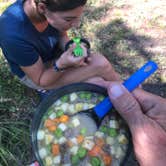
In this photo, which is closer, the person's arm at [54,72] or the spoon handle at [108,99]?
the spoon handle at [108,99]

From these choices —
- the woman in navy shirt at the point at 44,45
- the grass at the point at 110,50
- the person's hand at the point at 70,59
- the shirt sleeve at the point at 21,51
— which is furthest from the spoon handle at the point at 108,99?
the grass at the point at 110,50

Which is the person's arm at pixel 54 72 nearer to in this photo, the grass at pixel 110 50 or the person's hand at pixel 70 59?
the person's hand at pixel 70 59

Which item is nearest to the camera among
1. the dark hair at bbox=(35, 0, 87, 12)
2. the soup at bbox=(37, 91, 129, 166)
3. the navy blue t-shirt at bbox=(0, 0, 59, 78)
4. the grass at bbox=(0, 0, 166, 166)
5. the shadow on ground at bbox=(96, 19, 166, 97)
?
the soup at bbox=(37, 91, 129, 166)

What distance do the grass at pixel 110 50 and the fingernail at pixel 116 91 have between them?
90cm

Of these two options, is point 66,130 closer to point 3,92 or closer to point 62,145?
point 62,145

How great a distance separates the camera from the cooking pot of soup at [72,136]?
166cm

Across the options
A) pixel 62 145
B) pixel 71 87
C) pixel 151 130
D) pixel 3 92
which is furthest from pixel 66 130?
pixel 3 92

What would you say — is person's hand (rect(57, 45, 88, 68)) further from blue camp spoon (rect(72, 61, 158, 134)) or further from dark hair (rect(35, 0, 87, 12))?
blue camp spoon (rect(72, 61, 158, 134))

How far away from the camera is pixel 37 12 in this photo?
86.0 inches

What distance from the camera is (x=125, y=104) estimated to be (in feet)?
5.52

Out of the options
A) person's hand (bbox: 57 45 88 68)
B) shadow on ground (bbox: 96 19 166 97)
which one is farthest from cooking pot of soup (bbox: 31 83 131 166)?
shadow on ground (bbox: 96 19 166 97)

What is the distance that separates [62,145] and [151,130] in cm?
35

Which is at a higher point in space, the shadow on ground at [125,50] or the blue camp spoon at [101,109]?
→ the blue camp spoon at [101,109]

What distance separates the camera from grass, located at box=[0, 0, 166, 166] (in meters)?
2.45
